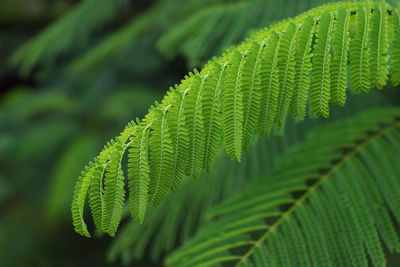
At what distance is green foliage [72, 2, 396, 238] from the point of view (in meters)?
0.52

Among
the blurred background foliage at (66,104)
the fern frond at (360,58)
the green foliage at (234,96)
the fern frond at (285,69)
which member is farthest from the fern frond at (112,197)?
the blurred background foliage at (66,104)

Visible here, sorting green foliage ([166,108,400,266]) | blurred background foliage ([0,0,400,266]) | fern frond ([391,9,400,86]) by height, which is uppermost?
blurred background foliage ([0,0,400,266])

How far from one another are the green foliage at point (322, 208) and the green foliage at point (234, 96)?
0.31m

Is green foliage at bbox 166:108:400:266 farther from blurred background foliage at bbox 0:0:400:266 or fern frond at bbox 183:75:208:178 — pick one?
blurred background foliage at bbox 0:0:400:266

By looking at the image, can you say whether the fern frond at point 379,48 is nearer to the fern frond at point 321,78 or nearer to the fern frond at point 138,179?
the fern frond at point 321,78

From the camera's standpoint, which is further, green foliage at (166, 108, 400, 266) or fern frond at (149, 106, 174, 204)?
green foliage at (166, 108, 400, 266)

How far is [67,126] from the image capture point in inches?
134

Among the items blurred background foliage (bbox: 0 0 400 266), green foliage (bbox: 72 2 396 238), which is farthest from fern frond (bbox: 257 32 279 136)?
blurred background foliage (bbox: 0 0 400 266)

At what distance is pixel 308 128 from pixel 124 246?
66 cm

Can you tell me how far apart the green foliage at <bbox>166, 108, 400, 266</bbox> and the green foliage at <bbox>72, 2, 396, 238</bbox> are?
0.31 metres

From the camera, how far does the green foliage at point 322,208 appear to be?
2.57 ft

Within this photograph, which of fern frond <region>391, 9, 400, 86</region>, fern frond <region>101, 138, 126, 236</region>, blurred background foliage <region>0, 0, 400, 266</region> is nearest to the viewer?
fern frond <region>101, 138, 126, 236</region>

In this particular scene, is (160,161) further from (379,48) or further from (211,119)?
(379,48)

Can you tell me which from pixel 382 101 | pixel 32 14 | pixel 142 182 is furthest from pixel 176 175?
pixel 32 14
